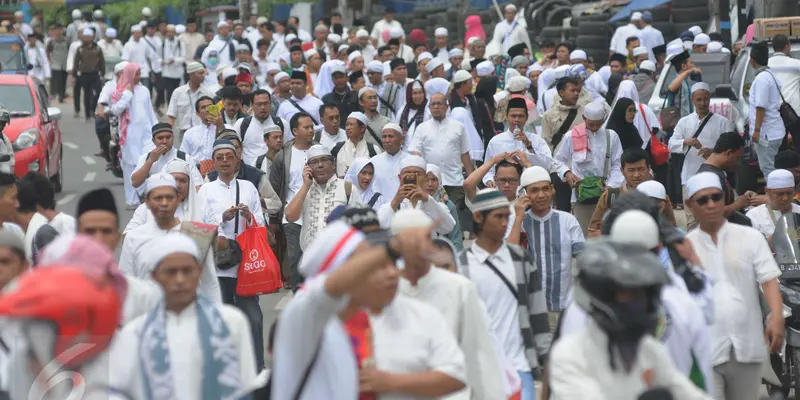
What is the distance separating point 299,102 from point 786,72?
193 inches

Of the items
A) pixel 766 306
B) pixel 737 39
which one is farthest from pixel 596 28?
pixel 766 306

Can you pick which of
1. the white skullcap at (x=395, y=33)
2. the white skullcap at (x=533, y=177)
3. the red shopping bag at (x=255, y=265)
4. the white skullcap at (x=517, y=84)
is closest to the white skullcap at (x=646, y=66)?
the white skullcap at (x=517, y=84)

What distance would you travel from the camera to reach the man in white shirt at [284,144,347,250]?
11367 mm

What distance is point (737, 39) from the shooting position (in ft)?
77.5

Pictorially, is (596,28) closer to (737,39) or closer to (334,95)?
(737,39)

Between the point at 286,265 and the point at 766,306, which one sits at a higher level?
the point at 766,306

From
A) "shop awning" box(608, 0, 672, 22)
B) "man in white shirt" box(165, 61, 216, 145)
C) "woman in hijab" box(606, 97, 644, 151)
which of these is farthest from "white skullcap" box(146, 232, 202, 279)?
"shop awning" box(608, 0, 672, 22)

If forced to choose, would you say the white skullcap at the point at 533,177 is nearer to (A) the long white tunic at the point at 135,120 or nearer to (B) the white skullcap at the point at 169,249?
(B) the white skullcap at the point at 169,249

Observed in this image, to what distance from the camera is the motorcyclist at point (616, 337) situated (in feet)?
14.9

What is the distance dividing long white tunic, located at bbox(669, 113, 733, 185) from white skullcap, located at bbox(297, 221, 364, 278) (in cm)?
1068

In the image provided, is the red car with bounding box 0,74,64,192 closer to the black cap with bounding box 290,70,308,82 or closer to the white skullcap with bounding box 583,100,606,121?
the black cap with bounding box 290,70,308,82

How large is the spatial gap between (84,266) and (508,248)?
3279 millimetres

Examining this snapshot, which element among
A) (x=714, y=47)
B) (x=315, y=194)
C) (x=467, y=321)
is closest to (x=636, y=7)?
(x=714, y=47)

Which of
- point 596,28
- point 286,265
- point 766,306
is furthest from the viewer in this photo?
point 596,28
